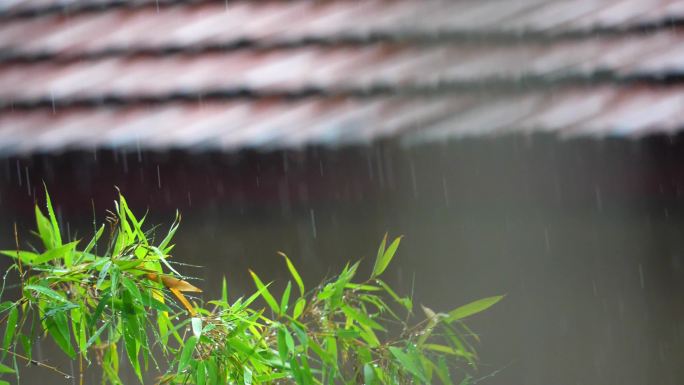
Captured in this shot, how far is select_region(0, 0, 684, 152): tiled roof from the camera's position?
1538 millimetres

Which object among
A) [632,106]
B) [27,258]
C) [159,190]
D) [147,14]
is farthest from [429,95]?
[27,258]

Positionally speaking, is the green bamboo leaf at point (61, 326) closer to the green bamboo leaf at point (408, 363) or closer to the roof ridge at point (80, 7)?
the green bamboo leaf at point (408, 363)

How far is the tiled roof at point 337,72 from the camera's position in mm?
1538

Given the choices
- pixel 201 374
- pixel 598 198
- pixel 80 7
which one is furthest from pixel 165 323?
pixel 80 7

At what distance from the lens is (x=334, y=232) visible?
1774 millimetres

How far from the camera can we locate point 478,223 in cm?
166

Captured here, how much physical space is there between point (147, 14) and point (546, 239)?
1030 millimetres

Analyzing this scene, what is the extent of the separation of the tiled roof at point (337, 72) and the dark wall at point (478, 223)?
6 centimetres

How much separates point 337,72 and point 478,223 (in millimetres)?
422

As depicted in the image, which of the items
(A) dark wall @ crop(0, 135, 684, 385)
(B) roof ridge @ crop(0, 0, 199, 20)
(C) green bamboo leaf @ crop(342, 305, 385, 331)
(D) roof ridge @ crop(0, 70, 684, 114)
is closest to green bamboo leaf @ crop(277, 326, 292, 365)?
(C) green bamboo leaf @ crop(342, 305, 385, 331)

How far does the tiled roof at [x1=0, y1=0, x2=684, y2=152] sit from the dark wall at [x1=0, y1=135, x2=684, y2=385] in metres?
0.06

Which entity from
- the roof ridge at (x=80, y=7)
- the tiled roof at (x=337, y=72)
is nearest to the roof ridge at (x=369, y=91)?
the tiled roof at (x=337, y=72)

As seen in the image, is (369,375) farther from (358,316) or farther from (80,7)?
(80,7)

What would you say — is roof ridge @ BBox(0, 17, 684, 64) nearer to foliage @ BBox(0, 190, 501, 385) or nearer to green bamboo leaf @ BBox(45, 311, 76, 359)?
foliage @ BBox(0, 190, 501, 385)
